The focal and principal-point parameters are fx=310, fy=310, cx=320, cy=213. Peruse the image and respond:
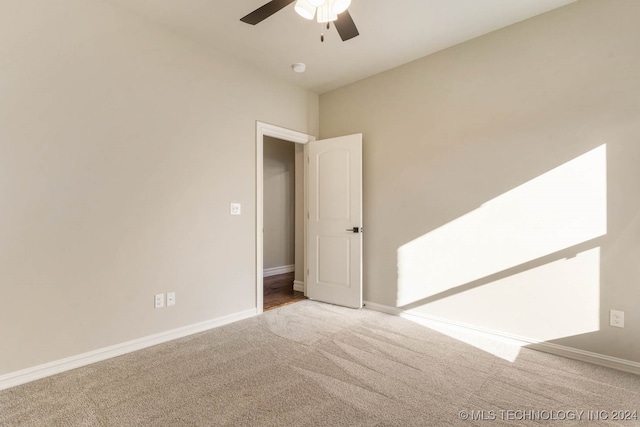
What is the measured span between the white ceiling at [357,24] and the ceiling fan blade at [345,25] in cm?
50

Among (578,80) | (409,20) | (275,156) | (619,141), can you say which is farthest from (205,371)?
(275,156)

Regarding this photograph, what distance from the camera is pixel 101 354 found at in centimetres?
245

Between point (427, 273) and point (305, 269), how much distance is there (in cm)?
167

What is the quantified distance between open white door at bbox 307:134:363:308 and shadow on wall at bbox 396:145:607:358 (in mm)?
859

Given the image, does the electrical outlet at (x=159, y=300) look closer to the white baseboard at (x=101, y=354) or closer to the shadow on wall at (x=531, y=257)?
the white baseboard at (x=101, y=354)

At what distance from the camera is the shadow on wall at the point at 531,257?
2.44 metres

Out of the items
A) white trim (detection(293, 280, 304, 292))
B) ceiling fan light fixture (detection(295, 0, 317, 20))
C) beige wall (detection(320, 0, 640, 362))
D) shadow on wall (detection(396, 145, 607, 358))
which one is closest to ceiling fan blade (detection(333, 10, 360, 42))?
ceiling fan light fixture (detection(295, 0, 317, 20))

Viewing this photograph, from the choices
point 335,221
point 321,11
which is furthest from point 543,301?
point 321,11

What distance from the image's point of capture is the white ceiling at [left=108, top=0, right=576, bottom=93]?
8.27 feet

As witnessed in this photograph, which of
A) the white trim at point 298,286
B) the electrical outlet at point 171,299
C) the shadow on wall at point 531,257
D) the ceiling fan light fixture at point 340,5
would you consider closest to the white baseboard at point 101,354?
the electrical outlet at point 171,299

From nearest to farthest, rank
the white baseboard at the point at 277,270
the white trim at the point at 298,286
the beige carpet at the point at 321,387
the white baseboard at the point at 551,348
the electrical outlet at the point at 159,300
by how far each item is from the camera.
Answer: the beige carpet at the point at 321,387, the white baseboard at the point at 551,348, the electrical outlet at the point at 159,300, the white trim at the point at 298,286, the white baseboard at the point at 277,270

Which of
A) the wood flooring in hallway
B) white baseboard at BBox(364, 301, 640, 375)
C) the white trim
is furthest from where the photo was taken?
the white trim

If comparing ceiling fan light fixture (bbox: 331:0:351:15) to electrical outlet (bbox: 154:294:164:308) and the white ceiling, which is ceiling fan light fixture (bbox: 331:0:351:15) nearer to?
the white ceiling

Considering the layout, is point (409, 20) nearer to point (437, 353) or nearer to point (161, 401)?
point (437, 353)
